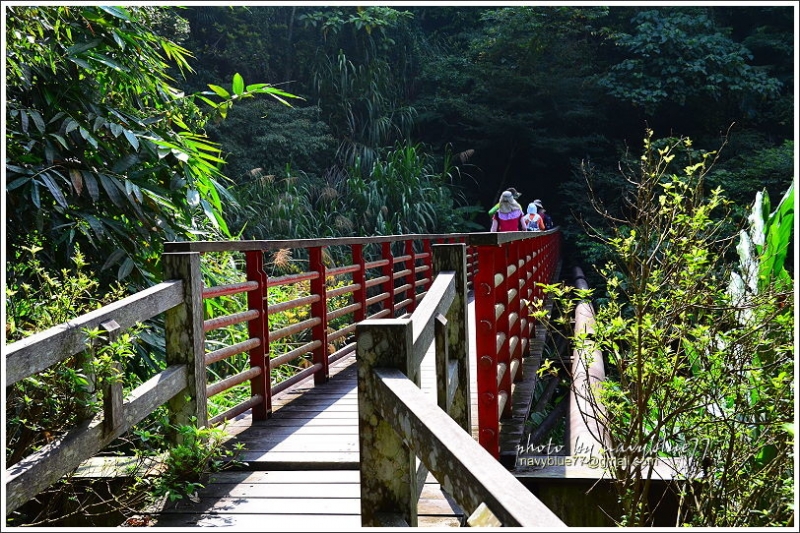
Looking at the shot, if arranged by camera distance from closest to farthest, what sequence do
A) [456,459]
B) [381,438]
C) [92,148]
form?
1. [456,459]
2. [381,438]
3. [92,148]

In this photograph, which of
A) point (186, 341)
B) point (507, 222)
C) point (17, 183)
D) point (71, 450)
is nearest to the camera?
point (71, 450)

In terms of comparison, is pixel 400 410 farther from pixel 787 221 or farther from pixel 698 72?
pixel 698 72

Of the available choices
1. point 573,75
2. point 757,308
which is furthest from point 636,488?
point 573,75

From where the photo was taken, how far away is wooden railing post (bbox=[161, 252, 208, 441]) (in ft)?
11.4

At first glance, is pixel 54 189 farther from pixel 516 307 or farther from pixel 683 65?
pixel 683 65

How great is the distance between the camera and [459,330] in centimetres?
299

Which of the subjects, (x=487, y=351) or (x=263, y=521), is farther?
(x=487, y=351)

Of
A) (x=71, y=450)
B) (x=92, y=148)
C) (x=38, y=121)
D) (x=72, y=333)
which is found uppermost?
(x=38, y=121)

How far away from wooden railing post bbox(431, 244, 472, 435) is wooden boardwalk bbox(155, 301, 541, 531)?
1.09 ft

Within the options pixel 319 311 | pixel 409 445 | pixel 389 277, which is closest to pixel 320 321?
pixel 319 311

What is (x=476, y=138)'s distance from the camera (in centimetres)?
2369

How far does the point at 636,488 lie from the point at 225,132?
674 inches

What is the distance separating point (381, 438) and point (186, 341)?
6.22 feet

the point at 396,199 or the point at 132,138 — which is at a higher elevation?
the point at 132,138
